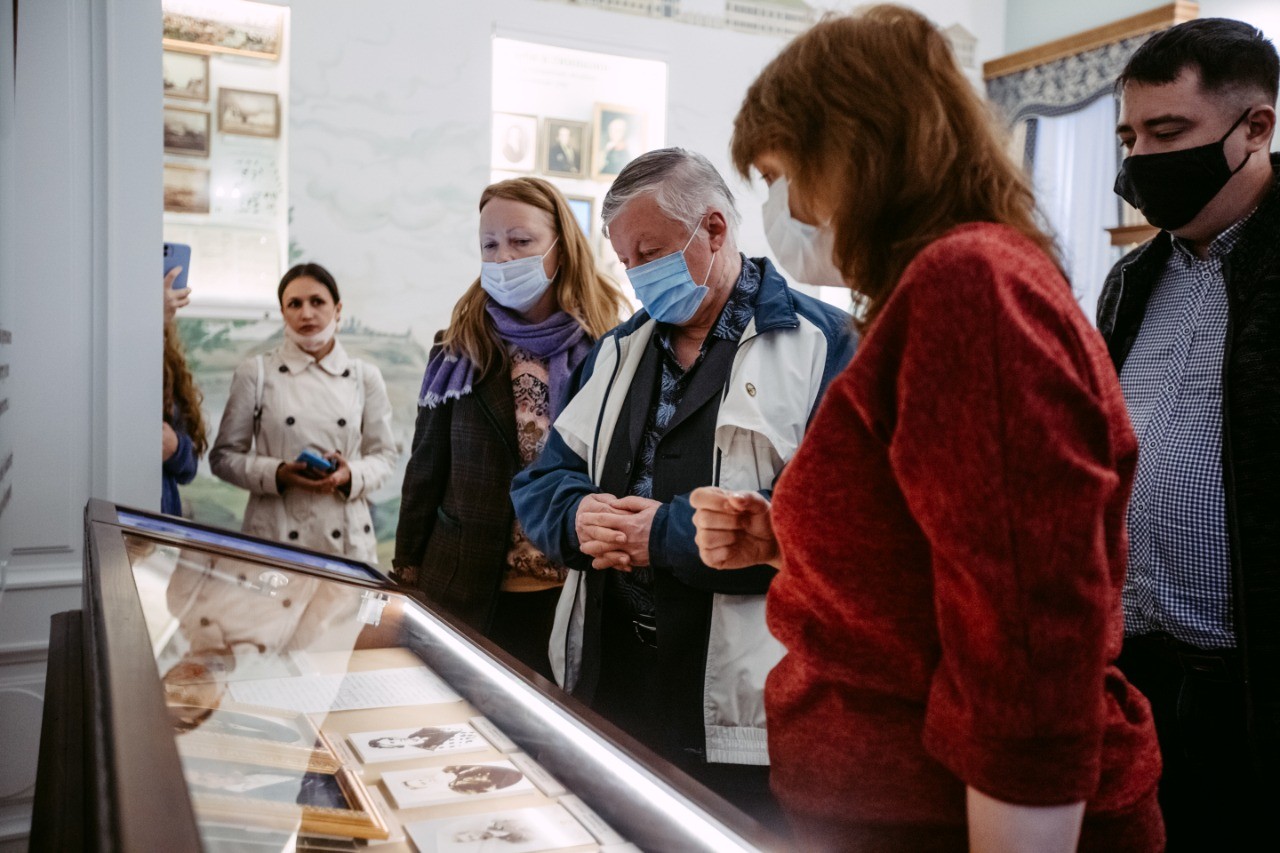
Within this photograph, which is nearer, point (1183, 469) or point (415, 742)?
point (415, 742)

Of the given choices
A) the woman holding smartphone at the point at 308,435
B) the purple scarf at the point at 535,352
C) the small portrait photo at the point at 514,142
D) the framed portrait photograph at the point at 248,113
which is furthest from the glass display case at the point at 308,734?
the small portrait photo at the point at 514,142

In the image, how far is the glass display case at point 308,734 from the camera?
2.75ft

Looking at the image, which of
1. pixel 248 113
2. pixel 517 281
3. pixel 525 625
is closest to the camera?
pixel 525 625

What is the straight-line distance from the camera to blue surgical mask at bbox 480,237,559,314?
264 cm

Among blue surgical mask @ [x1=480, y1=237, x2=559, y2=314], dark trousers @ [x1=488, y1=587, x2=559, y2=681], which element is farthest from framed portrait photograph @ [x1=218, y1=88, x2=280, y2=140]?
dark trousers @ [x1=488, y1=587, x2=559, y2=681]

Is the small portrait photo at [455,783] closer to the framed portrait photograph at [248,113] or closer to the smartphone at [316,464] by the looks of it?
the smartphone at [316,464]

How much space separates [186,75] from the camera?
5152mm

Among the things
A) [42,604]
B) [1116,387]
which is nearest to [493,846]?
[1116,387]

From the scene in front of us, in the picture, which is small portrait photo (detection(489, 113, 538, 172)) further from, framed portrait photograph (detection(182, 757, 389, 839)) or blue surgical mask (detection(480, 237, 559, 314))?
framed portrait photograph (detection(182, 757, 389, 839))

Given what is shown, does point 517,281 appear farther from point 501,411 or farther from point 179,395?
point 179,395

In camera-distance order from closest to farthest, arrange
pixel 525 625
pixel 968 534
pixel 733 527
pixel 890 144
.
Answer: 1. pixel 968 534
2. pixel 890 144
3. pixel 733 527
4. pixel 525 625

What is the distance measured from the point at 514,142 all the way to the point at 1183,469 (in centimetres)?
492

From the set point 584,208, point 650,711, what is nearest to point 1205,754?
point 650,711

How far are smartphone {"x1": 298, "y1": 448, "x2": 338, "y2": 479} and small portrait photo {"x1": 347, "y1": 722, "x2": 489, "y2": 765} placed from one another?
2.29m
